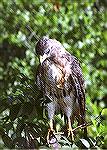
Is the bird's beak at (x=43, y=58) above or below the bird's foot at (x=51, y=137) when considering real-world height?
above

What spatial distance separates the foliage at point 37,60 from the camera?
26.4 inches

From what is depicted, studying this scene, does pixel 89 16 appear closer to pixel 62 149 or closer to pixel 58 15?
pixel 58 15

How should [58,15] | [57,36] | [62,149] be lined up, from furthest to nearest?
[58,15] → [57,36] → [62,149]

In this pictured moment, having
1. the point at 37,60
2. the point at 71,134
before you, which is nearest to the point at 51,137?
the point at 71,134

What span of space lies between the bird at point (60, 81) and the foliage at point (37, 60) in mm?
18

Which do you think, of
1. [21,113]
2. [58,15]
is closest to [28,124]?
[21,113]

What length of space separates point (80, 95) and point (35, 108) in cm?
7

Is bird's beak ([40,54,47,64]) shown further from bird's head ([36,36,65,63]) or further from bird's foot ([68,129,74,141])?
bird's foot ([68,129,74,141])

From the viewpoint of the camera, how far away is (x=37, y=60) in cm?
81

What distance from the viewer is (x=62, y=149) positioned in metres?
0.63

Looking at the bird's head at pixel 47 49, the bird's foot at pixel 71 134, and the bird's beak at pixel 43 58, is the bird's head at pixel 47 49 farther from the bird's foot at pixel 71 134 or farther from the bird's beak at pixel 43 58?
the bird's foot at pixel 71 134

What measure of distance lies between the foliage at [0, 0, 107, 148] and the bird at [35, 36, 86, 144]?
0.7 inches

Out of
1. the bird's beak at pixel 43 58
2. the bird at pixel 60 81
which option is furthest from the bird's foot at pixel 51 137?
the bird's beak at pixel 43 58

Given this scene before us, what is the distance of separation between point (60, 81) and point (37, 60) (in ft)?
0.54
